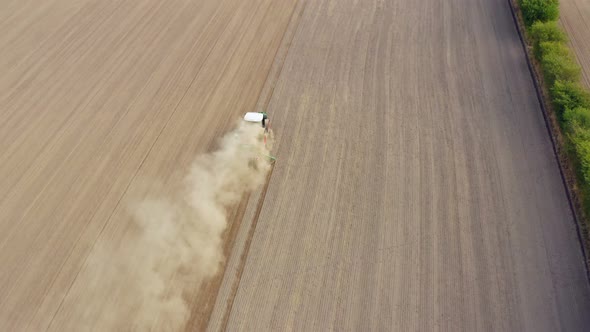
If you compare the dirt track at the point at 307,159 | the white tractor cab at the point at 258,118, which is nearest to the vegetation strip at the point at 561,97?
the dirt track at the point at 307,159

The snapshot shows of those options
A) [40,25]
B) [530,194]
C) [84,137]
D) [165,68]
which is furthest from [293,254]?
[40,25]

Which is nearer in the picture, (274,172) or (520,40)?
(274,172)

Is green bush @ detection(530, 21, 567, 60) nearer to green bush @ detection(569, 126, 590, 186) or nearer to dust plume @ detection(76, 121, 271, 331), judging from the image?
green bush @ detection(569, 126, 590, 186)

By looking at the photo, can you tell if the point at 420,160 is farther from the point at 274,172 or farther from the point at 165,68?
the point at 165,68

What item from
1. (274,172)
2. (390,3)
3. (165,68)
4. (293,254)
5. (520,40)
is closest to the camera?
(293,254)

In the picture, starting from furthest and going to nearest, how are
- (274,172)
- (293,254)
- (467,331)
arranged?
(274,172)
(293,254)
(467,331)

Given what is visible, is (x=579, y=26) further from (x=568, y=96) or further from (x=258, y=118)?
(x=258, y=118)
